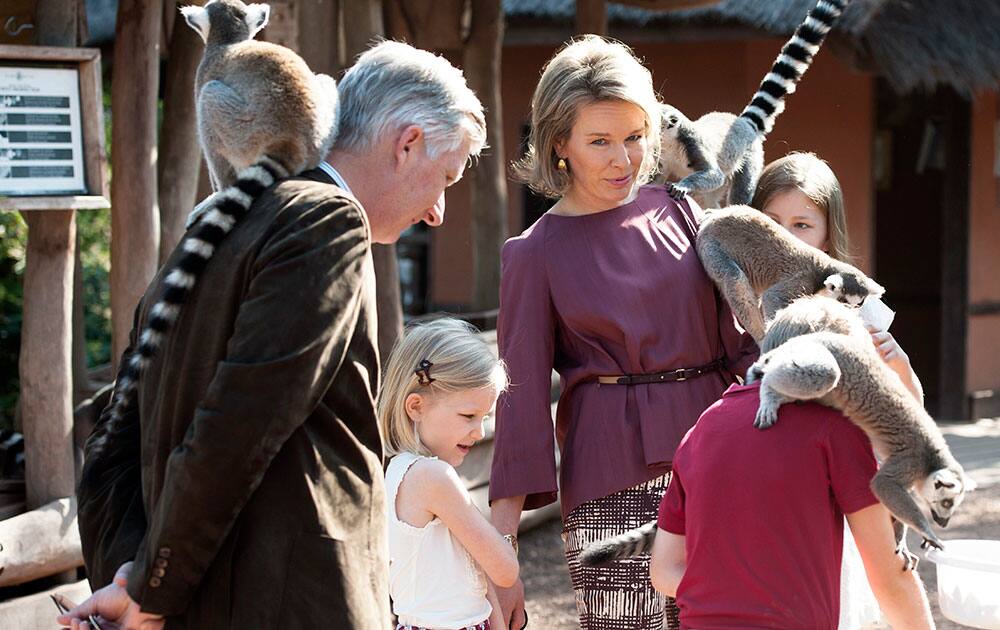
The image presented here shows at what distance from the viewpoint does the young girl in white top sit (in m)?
2.66

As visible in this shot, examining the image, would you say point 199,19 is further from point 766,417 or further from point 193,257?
point 766,417

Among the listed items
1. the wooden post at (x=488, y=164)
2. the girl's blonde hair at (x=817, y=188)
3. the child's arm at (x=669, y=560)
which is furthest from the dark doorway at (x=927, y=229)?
the child's arm at (x=669, y=560)

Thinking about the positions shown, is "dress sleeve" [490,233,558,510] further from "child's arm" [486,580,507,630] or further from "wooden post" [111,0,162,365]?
"wooden post" [111,0,162,365]

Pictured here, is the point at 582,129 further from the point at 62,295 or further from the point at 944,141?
the point at 944,141

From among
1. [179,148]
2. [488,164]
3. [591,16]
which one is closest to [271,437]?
[179,148]

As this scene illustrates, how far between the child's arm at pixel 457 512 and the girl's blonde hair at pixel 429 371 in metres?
0.10

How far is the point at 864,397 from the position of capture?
218 centimetres

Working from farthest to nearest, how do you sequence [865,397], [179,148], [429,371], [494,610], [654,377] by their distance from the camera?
[179,148]
[654,377]
[494,610]
[429,371]
[865,397]

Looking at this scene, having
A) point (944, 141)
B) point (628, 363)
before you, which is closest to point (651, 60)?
point (944, 141)

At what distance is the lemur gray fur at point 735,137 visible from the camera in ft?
12.7

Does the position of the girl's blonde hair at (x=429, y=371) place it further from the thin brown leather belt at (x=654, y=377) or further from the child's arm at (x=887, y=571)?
the child's arm at (x=887, y=571)

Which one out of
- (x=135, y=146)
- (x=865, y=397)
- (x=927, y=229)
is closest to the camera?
(x=865, y=397)

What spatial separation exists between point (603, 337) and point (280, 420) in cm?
136

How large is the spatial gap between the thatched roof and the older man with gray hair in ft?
21.5
